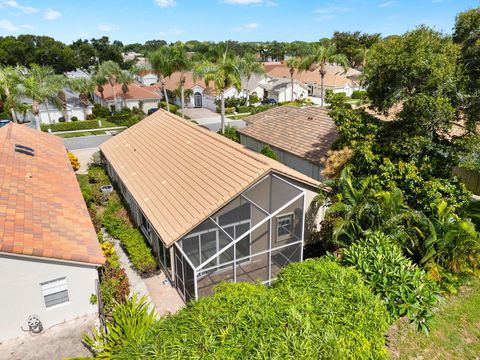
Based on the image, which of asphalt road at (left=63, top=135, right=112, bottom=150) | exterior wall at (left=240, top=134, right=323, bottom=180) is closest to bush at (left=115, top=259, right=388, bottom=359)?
exterior wall at (left=240, top=134, right=323, bottom=180)

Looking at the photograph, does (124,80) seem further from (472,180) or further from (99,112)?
(472,180)

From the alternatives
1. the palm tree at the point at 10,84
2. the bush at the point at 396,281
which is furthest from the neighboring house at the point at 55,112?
the bush at the point at 396,281

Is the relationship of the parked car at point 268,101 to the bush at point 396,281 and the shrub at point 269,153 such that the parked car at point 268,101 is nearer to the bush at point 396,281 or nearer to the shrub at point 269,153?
the shrub at point 269,153

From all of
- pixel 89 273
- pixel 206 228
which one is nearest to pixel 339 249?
pixel 206 228

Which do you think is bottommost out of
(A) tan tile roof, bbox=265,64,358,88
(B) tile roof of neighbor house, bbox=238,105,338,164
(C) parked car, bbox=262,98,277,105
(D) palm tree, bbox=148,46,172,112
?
(C) parked car, bbox=262,98,277,105

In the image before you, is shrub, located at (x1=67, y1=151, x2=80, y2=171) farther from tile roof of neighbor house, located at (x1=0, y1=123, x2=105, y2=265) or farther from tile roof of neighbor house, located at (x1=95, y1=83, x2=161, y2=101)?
tile roof of neighbor house, located at (x1=95, y1=83, x2=161, y2=101)

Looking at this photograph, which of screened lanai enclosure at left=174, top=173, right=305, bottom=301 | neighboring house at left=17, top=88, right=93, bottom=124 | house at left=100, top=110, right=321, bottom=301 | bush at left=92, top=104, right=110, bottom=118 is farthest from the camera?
bush at left=92, top=104, right=110, bottom=118

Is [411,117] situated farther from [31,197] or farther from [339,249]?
[31,197]
